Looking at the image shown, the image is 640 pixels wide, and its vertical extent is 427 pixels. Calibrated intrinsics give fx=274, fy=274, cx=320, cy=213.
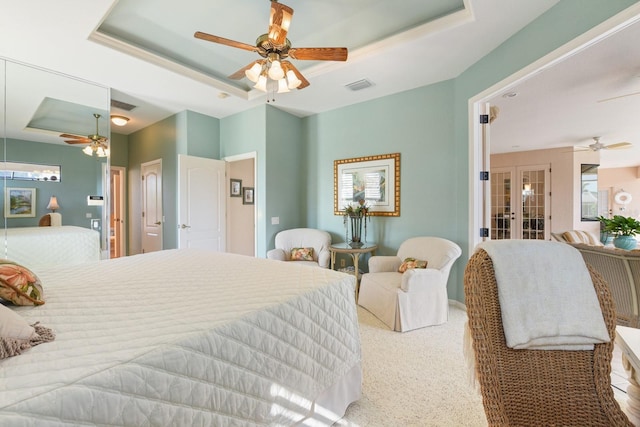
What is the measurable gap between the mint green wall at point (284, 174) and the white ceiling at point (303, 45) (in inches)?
16.9

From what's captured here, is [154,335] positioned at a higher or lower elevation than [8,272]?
lower

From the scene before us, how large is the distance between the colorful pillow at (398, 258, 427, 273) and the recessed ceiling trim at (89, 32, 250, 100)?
3170 millimetres

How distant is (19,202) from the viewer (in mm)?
2766

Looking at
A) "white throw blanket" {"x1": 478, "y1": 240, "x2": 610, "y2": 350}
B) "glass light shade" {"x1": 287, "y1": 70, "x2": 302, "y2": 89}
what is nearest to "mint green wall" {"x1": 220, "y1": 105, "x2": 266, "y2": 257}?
"glass light shade" {"x1": 287, "y1": 70, "x2": 302, "y2": 89}

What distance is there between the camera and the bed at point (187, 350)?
28.2 inches

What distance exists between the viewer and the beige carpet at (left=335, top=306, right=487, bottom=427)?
5.31ft

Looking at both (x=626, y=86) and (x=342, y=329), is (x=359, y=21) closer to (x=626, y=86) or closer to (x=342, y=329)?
(x=342, y=329)

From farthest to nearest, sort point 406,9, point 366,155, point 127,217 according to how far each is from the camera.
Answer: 1. point 127,217
2. point 366,155
3. point 406,9

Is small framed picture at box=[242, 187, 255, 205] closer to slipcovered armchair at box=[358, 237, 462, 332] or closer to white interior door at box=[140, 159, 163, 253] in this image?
white interior door at box=[140, 159, 163, 253]

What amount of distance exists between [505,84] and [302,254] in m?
3.07

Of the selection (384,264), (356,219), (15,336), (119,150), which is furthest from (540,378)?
(119,150)

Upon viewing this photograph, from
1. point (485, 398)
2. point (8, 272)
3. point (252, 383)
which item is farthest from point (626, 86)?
point (8, 272)

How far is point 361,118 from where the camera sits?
13.6 feet

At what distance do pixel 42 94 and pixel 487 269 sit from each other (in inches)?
175
